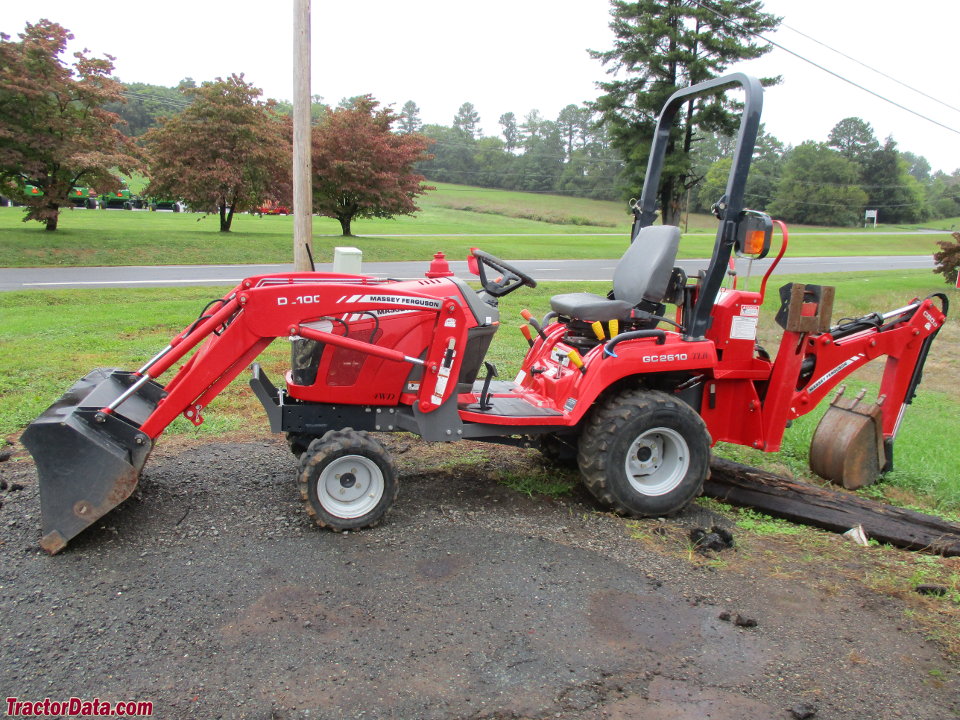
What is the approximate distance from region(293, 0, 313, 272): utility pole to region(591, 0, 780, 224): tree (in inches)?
646

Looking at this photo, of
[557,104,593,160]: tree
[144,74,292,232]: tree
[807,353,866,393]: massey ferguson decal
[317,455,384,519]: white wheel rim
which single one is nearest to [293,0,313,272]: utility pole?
[317,455,384,519]: white wheel rim

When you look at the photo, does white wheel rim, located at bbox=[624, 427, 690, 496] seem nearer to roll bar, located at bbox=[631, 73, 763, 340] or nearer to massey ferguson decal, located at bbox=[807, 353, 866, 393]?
roll bar, located at bbox=[631, 73, 763, 340]

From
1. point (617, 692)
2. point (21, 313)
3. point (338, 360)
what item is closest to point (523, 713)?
point (617, 692)

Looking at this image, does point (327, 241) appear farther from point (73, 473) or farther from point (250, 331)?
point (73, 473)

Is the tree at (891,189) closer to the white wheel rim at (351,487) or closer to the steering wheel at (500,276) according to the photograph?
the steering wheel at (500,276)

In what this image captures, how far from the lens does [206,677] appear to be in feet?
9.77

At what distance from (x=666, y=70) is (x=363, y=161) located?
1028 cm

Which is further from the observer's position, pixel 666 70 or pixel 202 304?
pixel 666 70

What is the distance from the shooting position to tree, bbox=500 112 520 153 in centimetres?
10288

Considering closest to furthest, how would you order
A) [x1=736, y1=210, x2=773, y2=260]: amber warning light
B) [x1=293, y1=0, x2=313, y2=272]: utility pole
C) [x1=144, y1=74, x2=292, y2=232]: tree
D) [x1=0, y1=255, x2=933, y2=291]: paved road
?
[x1=736, y1=210, x2=773, y2=260]: amber warning light
[x1=293, y1=0, x2=313, y2=272]: utility pole
[x1=0, y1=255, x2=933, y2=291]: paved road
[x1=144, y1=74, x2=292, y2=232]: tree

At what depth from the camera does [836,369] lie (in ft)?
18.0

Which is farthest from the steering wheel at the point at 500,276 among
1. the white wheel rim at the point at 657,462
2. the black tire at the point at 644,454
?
the white wheel rim at the point at 657,462

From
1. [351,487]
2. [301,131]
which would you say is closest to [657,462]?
[351,487]

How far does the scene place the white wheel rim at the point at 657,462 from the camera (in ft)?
15.5
